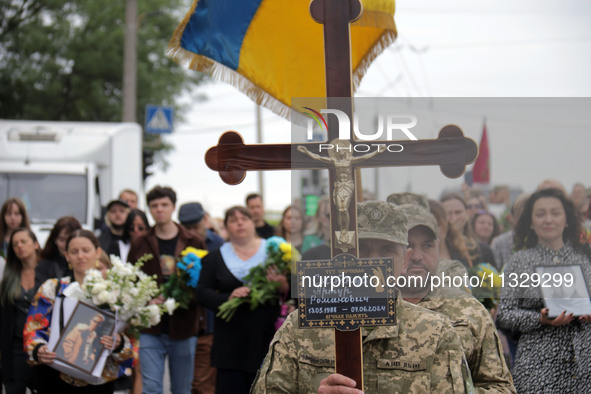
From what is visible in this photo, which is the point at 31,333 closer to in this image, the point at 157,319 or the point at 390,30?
the point at 157,319

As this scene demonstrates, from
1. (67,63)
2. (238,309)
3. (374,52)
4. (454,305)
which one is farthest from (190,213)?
(67,63)

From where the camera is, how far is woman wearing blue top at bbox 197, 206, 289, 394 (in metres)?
5.85

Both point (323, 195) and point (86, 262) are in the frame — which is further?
point (86, 262)

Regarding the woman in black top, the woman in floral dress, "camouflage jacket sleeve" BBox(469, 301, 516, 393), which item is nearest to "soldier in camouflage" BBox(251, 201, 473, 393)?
"camouflage jacket sleeve" BBox(469, 301, 516, 393)

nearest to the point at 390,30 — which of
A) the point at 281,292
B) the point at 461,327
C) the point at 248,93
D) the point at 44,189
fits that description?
the point at 248,93

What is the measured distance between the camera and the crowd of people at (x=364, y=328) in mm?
2908

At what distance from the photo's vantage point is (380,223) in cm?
292

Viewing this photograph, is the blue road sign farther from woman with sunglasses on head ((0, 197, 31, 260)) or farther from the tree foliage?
woman with sunglasses on head ((0, 197, 31, 260))

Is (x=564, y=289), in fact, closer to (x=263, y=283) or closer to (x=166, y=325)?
(x=263, y=283)

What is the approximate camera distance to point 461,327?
3266 mm

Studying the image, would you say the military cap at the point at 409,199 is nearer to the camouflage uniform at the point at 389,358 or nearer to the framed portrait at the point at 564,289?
the camouflage uniform at the point at 389,358

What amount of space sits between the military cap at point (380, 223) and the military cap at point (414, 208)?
97 mm

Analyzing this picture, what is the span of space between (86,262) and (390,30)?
2937mm

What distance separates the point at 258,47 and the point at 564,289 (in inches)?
93.2
